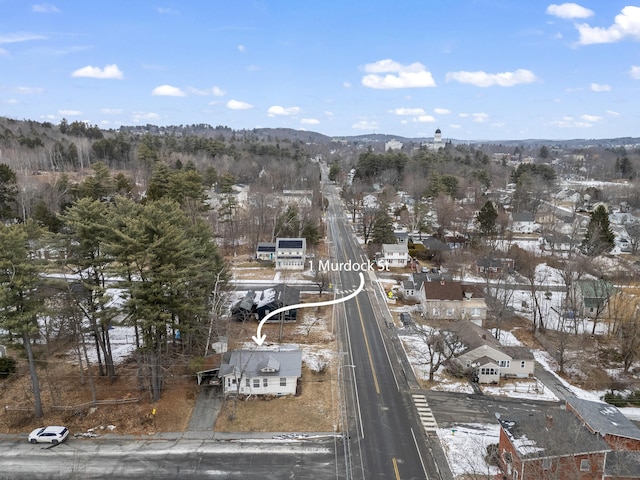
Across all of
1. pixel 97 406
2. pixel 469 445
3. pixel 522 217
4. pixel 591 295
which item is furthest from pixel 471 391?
pixel 522 217

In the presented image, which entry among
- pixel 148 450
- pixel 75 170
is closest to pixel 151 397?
pixel 148 450

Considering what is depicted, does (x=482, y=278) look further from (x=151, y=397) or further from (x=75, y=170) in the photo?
(x=75, y=170)

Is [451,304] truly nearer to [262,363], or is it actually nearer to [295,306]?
[295,306]

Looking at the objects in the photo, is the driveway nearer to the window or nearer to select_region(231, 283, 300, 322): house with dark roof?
select_region(231, 283, 300, 322): house with dark roof

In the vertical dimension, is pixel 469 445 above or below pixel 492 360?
below

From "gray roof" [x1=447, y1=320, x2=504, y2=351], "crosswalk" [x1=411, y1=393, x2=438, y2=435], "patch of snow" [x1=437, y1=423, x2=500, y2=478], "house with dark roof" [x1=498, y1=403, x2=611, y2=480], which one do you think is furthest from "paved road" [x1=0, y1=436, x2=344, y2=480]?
"gray roof" [x1=447, y1=320, x2=504, y2=351]

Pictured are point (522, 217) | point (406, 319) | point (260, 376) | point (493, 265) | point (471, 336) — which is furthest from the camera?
point (522, 217)

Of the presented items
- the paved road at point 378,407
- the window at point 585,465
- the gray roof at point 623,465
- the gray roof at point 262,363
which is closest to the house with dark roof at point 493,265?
the paved road at point 378,407
